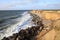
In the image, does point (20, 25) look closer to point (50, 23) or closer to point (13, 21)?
point (13, 21)

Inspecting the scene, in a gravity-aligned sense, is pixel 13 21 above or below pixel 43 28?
above

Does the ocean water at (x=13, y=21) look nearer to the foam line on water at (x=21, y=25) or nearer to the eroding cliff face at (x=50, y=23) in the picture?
the foam line on water at (x=21, y=25)

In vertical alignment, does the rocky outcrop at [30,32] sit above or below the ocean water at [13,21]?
below

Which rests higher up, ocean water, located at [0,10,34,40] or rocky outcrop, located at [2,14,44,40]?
ocean water, located at [0,10,34,40]

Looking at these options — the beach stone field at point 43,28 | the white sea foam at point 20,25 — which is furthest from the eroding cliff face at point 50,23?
the white sea foam at point 20,25

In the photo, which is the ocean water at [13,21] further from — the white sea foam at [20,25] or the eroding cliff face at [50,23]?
the eroding cliff face at [50,23]

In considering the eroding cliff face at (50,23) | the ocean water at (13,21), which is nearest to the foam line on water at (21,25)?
the ocean water at (13,21)

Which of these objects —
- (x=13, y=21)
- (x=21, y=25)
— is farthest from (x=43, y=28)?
(x=13, y=21)

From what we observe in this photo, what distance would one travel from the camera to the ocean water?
4.27ft

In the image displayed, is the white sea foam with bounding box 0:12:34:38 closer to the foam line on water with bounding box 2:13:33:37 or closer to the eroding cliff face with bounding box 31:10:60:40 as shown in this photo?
the foam line on water with bounding box 2:13:33:37

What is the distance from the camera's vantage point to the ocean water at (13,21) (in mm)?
1301

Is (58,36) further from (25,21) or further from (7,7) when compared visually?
(7,7)

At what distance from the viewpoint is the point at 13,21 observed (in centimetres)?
137

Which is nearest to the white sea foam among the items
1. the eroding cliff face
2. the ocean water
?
the ocean water
